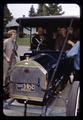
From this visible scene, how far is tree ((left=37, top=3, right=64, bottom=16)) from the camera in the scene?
170 centimetres

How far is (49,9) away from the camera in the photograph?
5.97 ft

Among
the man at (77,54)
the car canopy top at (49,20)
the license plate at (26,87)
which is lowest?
the license plate at (26,87)

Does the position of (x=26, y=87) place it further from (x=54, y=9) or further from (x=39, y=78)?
(x=54, y=9)

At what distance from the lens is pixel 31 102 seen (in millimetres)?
2619

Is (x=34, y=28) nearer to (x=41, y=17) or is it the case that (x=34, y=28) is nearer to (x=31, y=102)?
(x=41, y=17)

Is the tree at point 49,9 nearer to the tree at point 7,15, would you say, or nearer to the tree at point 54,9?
the tree at point 54,9

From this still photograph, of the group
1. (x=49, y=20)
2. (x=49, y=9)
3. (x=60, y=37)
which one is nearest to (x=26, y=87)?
(x=60, y=37)

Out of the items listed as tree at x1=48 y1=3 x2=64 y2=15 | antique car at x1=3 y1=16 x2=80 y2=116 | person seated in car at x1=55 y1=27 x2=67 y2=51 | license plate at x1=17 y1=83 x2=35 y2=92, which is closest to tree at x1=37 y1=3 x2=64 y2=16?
tree at x1=48 y1=3 x2=64 y2=15

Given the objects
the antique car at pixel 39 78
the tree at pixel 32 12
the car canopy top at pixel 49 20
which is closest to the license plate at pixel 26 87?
the antique car at pixel 39 78

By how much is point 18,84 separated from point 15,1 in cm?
121

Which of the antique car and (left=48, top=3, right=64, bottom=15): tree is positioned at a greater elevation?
(left=48, top=3, right=64, bottom=15): tree

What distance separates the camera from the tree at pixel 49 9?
1.70 m

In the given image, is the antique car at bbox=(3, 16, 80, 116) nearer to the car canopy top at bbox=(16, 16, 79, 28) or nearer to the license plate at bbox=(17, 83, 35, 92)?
the license plate at bbox=(17, 83, 35, 92)

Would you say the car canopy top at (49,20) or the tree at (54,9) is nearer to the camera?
the tree at (54,9)
